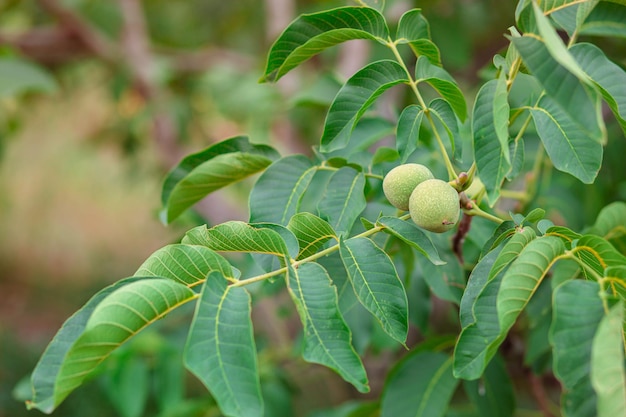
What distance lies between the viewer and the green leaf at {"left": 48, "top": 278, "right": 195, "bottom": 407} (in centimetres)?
43

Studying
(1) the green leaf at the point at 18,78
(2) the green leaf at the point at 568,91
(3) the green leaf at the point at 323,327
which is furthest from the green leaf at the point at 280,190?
(1) the green leaf at the point at 18,78

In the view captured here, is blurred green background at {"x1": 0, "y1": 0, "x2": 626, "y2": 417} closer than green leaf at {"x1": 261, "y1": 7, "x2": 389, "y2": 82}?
No

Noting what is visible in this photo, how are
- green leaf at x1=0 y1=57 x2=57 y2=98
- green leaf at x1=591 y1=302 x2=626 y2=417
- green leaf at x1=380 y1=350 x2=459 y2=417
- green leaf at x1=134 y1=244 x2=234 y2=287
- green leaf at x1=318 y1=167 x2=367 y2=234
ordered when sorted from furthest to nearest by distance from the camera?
green leaf at x1=0 y1=57 x2=57 y2=98, green leaf at x1=380 y1=350 x2=459 y2=417, green leaf at x1=318 y1=167 x2=367 y2=234, green leaf at x1=134 y1=244 x2=234 y2=287, green leaf at x1=591 y1=302 x2=626 y2=417

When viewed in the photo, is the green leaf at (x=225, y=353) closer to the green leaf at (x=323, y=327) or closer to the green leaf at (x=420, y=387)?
the green leaf at (x=323, y=327)

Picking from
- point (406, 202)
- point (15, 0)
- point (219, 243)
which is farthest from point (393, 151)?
point (15, 0)

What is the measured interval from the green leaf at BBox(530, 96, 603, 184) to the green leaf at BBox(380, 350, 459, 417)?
1.15 ft

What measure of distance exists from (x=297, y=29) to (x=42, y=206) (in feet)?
15.1

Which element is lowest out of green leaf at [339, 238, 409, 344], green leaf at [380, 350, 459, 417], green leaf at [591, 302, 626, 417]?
green leaf at [380, 350, 459, 417]

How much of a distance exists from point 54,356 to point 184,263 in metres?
0.11

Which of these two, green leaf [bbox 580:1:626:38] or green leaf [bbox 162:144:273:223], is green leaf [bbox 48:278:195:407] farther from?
green leaf [bbox 580:1:626:38]

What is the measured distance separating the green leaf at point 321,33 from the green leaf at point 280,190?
10cm

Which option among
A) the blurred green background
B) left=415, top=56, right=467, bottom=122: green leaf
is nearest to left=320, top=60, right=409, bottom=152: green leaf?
left=415, top=56, right=467, bottom=122: green leaf

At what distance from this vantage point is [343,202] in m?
0.60

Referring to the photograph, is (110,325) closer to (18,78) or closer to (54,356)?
(54,356)
